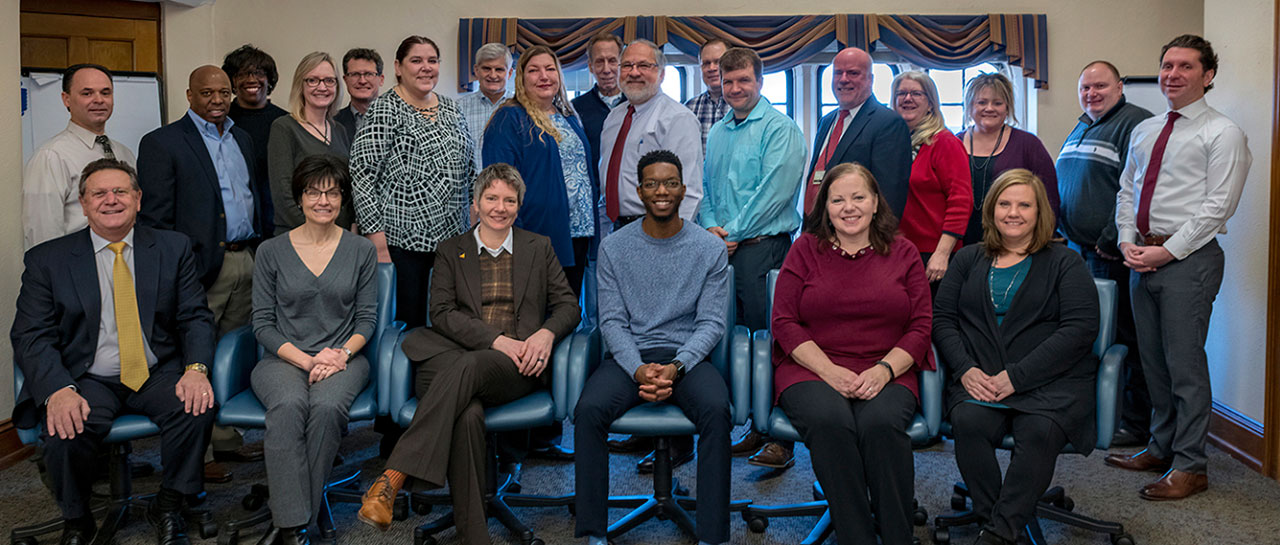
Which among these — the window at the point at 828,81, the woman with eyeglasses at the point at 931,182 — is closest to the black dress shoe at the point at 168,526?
the woman with eyeglasses at the point at 931,182

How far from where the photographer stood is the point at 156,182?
3.50m

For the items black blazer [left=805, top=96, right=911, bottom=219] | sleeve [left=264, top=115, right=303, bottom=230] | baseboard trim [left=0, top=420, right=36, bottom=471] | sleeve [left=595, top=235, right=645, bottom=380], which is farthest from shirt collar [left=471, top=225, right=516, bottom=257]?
baseboard trim [left=0, top=420, right=36, bottom=471]

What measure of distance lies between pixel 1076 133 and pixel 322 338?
338 centimetres

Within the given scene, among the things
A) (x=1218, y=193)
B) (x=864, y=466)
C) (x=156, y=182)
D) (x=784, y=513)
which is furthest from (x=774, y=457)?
(x=156, y=182)

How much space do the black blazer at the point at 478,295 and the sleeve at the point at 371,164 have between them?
0.40 meters

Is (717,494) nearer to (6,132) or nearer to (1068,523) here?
(1068,523)

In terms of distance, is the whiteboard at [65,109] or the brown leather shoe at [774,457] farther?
the whiteboard at [65,109]

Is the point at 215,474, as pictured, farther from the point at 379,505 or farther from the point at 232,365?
the point at 379,505

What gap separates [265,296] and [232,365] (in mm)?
249

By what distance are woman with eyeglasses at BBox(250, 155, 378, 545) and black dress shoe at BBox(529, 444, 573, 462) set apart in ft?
3.10

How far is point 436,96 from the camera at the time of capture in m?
3.63

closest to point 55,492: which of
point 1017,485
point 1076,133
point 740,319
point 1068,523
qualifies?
point 740,319

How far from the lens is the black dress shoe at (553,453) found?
3.78 meters

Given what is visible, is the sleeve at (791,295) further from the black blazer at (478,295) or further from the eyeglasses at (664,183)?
the black blazer at (478,295)
